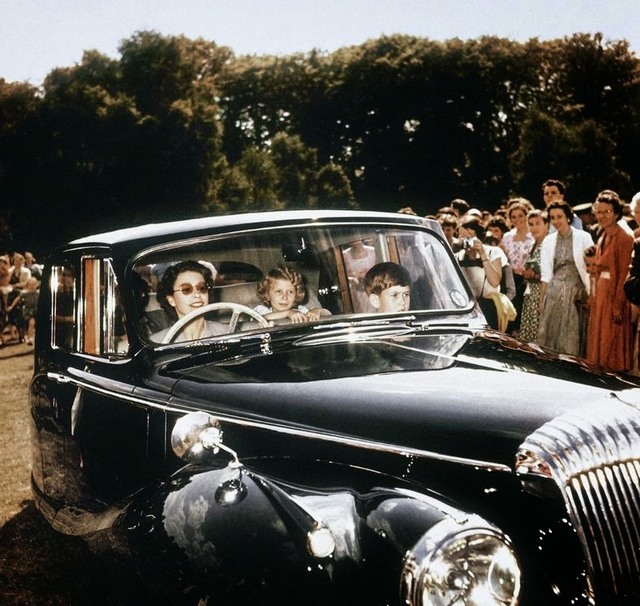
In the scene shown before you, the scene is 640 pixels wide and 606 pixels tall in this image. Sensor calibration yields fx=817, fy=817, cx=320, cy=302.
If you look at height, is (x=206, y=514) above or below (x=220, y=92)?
below

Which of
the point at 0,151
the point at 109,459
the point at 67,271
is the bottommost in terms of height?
the point at 109,459

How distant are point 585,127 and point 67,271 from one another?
36.1 m

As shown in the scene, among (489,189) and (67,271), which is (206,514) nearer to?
(67,271)

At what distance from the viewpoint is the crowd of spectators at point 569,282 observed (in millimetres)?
6871

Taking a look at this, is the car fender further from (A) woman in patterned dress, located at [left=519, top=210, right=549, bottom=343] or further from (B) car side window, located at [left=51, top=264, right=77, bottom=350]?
(A) woman in patterned dress, located at [left=519, top=210, right=549, bottom=343]

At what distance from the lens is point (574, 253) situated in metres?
7.43

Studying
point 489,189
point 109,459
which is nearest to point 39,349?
point 109,459

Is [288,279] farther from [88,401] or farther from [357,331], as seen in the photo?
[88,401]

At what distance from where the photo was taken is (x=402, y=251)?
4.09 m

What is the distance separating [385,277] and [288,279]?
464 mm

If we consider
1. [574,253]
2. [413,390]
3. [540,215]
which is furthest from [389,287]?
[540,215]

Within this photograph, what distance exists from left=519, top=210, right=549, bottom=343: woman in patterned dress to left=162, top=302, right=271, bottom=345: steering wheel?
487cm

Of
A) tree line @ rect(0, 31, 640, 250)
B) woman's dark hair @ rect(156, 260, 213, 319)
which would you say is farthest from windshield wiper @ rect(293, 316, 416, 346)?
tree line @ rect(0, 31, 640, 250)

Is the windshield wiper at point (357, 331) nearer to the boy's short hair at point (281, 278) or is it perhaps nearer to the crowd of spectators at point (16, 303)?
the boy's short hair at point (281, 278)
